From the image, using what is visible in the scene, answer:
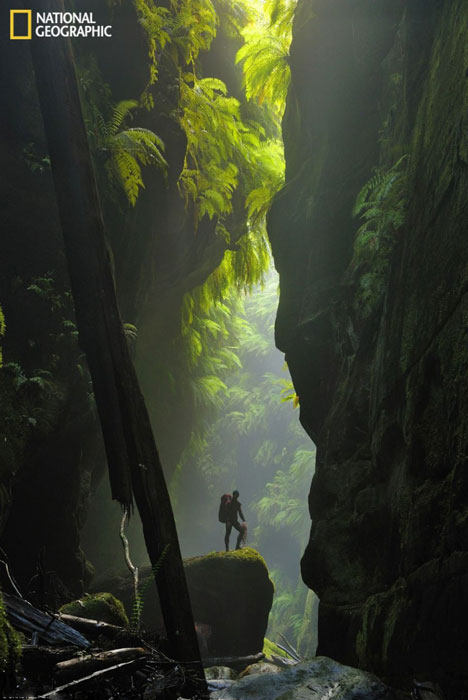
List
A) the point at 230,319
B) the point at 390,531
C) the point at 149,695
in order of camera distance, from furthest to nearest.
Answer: the point at 230,319
the point at 390,531
the point at 149,695

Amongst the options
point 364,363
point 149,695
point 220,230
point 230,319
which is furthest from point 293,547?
point 149,695

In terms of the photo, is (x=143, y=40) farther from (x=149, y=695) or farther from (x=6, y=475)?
(x=149, y=695)

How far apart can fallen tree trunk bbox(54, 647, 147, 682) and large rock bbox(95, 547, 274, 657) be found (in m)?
7.10

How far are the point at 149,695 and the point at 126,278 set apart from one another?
724cm

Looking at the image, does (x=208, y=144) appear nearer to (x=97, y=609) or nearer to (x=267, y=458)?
(x=97, y=609)

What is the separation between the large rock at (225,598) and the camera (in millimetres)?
9406

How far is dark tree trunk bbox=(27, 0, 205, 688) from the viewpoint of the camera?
4012mm

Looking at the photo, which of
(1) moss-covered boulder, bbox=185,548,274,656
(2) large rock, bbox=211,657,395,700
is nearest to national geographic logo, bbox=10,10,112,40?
(2) large rock, bbox=211,657,395,700

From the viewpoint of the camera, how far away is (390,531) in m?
4.61

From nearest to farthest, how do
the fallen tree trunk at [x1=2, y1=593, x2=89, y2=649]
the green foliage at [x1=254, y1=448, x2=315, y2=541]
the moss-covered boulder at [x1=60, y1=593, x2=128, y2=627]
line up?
the fallen tree trunk at [x1=2, y1=593, x2=89, y2=649], the moss-covered boulder at [x1=60, y1=593, x2=128, y2=627], the green foliage at [x1=254, y1=448, x2=315, y2=541]

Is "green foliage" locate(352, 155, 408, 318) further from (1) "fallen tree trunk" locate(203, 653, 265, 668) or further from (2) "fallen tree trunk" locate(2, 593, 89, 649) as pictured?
(1) "fallen tree trunk" locate(203, 653, 265, 668)

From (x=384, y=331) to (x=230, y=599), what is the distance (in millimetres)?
6872

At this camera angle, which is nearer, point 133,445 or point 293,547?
point 133,445

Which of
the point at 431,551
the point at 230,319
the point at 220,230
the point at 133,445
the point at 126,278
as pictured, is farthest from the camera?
the point at 230,319
